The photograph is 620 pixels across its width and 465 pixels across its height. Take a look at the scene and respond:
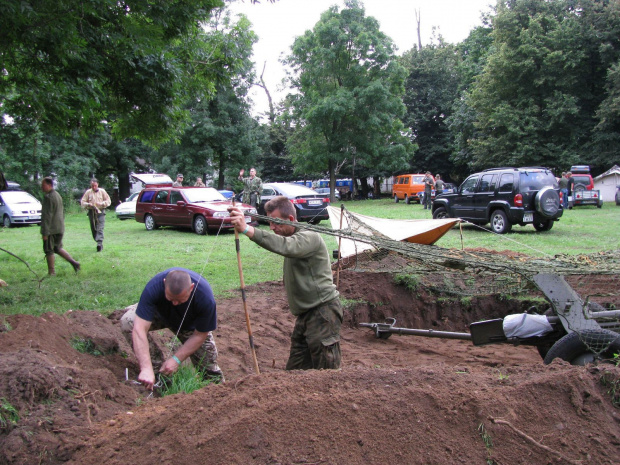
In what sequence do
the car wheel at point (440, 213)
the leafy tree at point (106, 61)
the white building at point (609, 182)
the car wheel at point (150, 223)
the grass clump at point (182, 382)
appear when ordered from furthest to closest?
1. the white building at point (609, 182)
2. the car wheel at point (150, 223)
3. the car wheel at point (440, 213)
4. the leafy tree at point (106, 61)
5. the grass clump at point (182, 382)

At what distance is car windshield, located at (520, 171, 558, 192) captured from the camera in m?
14.1

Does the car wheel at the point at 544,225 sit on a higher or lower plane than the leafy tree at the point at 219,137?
lower

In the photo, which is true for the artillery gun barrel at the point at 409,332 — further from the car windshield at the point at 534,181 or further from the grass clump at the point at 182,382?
the car windshield at the point at 534,181

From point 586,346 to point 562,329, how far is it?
0.54 m

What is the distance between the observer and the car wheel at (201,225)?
15883 mm

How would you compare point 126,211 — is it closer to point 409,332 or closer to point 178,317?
point 409,332

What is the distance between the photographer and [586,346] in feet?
13.7

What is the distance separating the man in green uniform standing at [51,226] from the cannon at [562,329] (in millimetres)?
7817

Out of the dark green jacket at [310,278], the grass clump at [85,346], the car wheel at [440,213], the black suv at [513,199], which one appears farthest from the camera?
the car wheel at [440,213]

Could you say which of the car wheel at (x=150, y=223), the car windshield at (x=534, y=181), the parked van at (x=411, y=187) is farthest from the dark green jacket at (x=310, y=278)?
the parked van at (x=411, y=187)

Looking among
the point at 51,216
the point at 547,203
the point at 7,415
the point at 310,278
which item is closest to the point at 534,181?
the point at 547,203

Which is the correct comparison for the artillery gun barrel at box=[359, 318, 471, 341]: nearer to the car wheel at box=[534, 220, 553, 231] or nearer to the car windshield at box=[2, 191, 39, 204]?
the car wheel at box=[534, 220, 553, 231]

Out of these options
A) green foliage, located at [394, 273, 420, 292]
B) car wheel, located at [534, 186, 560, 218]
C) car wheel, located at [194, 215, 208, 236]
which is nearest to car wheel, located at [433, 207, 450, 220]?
car wheel, located at [534, 186, 560, 218]

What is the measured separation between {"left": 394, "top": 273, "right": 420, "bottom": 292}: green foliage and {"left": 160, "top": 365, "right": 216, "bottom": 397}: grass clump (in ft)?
15.0
